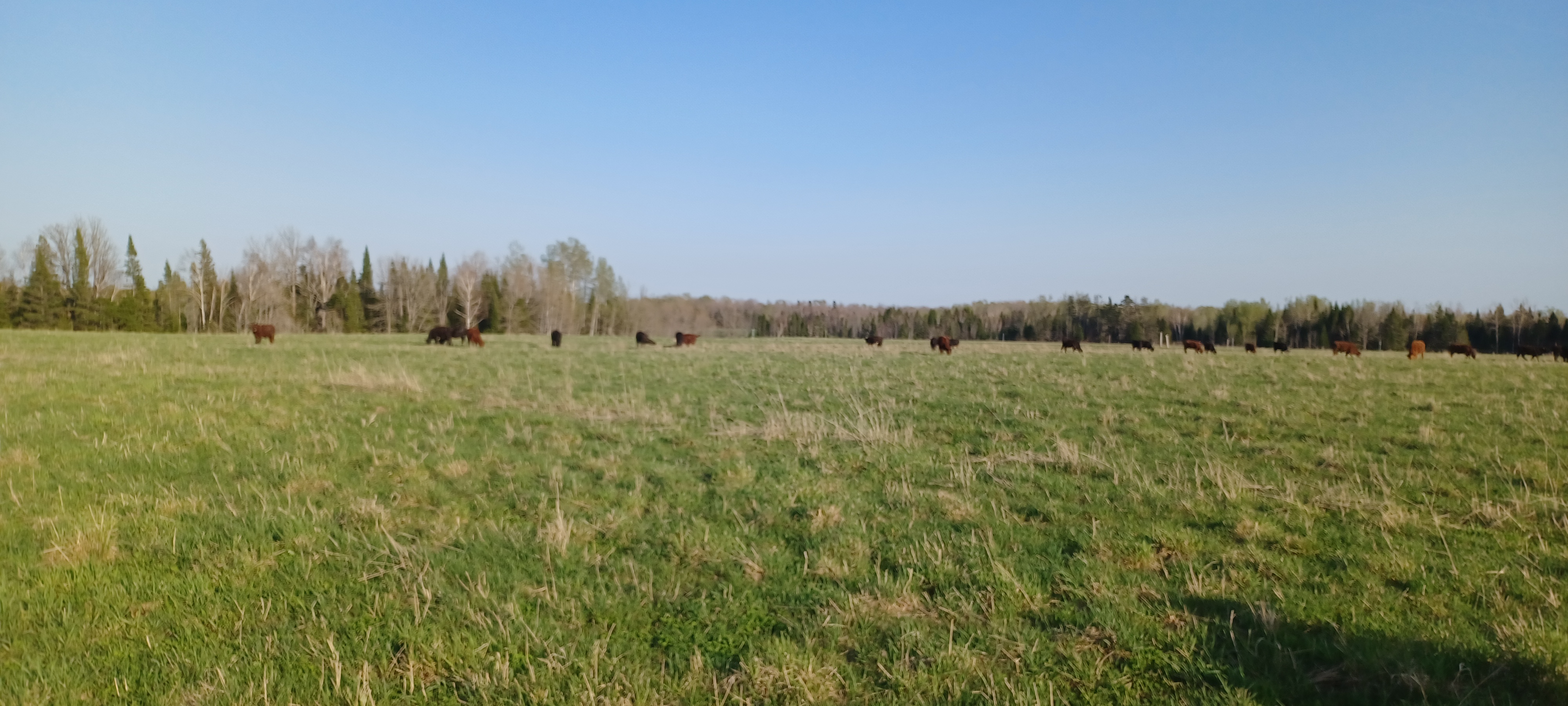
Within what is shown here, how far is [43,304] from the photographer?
198 feet

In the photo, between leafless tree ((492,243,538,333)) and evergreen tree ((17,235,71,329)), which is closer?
evergreen tree ((17,235,71,329))

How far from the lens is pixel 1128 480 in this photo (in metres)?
8.60

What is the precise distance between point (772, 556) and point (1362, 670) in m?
4.23

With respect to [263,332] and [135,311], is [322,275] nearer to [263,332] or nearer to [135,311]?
[135,311]

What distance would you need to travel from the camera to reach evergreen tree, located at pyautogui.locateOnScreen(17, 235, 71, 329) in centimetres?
6019

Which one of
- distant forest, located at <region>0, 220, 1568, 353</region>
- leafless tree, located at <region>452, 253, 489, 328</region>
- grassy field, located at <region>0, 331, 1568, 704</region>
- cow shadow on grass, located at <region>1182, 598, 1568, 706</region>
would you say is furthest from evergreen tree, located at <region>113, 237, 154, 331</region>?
cow shadow on grass, located at <region>1182, 598, 1568, 706</region>

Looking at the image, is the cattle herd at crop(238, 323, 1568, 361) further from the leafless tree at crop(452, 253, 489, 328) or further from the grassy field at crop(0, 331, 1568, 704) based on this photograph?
the leafless tree at crop(452, 253, 489, 328)

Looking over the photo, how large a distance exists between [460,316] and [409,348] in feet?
197

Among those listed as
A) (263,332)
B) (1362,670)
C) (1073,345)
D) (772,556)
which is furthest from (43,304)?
(1362,670)

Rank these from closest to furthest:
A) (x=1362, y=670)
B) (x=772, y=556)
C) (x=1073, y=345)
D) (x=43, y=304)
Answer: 1. (x=1362, y=670)
2. (x=772, y=556)
3. (x=1073, y=345)
4. (x=43, y=304)

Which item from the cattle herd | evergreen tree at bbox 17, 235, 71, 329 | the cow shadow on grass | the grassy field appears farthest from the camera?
evergreen tree at bbox 17, 235, 71, 329

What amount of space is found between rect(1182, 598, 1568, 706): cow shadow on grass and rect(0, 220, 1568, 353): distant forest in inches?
2589

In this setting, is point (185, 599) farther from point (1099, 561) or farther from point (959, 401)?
point (959, 401)

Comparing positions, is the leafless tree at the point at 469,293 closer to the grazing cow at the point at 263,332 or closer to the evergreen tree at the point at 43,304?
the evergreen tree at the point at 43,304
